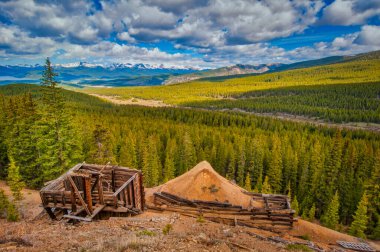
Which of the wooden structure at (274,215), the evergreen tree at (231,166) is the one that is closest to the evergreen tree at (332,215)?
the wooden structure at (274,215)

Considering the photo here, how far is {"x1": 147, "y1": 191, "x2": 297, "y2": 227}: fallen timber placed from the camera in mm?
24656

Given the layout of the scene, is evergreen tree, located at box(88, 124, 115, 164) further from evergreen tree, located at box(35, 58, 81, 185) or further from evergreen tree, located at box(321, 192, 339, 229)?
evergreen tree, located at box(321, 192, 339, 229)

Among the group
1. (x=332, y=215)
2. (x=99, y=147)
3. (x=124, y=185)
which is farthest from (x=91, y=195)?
(x=332, y=215)

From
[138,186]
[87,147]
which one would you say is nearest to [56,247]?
[138,186]

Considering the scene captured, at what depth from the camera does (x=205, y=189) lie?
2745 centimetres

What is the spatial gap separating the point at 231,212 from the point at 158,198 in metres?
7.90

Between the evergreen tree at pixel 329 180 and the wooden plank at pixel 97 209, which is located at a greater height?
the wooden plank at pixel 97 209

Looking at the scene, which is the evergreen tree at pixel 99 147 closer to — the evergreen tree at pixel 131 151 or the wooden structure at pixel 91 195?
the evergreen tree at pixel 131 151

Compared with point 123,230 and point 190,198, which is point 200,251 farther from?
point 190,198

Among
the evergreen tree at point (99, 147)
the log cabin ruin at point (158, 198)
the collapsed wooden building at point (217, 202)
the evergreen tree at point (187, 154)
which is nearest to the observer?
the log cabin ruin at point (158, 198)

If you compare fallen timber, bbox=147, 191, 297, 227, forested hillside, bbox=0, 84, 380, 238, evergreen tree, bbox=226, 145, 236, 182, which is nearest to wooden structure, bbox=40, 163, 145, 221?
fallen timber, bbox=147, 191, 297, 227

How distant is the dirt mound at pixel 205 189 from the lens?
87.7 feet

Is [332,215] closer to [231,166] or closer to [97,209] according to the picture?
[231,166]

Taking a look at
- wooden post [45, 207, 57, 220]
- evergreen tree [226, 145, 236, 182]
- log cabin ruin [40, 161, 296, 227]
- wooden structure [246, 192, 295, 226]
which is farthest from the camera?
evergreen tree [226, 145, 236, 182]
